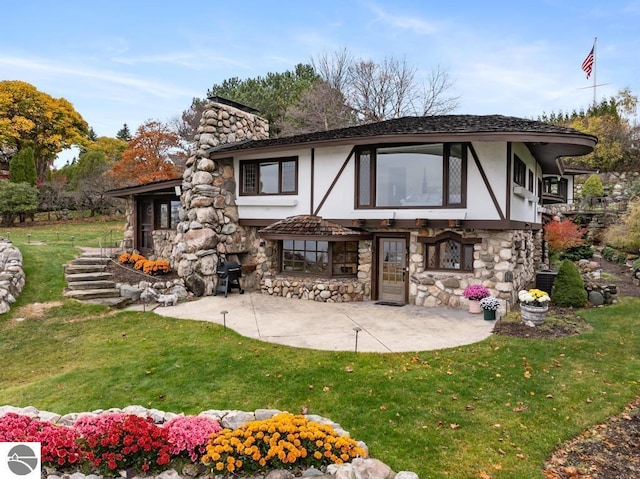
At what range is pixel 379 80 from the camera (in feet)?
82.4

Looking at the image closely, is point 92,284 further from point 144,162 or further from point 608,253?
point 608,253

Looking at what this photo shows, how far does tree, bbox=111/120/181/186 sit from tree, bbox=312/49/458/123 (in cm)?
1225

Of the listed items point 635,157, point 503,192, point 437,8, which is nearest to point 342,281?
point 503,192

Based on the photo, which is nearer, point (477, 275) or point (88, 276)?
point (477, 275)

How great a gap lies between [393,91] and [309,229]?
1797 cm

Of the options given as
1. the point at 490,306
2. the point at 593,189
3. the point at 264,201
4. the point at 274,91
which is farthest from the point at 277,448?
the point at 274,91

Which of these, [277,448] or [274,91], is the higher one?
[274,91]

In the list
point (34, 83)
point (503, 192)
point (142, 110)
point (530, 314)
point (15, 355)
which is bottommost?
point (15, 355)

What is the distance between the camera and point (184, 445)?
3.31 metres

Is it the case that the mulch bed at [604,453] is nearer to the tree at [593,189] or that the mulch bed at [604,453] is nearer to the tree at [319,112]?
the tree at [319,112]

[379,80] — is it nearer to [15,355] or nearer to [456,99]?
[456,99]

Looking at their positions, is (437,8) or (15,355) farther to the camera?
(437,8)

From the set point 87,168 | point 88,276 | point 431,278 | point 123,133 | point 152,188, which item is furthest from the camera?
point 123,133

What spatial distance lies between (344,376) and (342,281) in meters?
5.43
